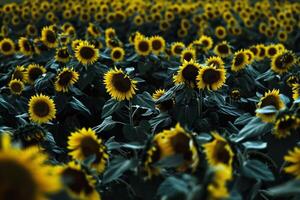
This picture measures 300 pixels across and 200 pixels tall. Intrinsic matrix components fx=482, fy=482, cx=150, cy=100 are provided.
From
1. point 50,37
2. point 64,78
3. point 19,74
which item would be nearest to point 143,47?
point 50,37

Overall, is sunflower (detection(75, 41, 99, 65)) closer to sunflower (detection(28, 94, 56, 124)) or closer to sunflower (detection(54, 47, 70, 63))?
sunflower (detection(54, 47, 70, 63))

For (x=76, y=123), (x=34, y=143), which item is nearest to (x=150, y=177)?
(x=34, y=143)

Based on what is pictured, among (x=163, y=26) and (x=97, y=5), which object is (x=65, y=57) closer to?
(x=163, y=26)

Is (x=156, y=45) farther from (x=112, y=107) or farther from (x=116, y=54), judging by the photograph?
(x=112, y=107)

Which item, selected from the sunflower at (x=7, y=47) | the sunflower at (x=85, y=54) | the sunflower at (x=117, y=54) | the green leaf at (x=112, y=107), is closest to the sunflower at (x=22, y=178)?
the green leaf at (x=112, y=107)

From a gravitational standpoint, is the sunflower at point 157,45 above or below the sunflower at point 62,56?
below

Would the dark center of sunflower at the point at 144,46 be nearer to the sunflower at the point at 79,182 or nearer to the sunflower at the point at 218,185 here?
the sunflower at the point at 79,182

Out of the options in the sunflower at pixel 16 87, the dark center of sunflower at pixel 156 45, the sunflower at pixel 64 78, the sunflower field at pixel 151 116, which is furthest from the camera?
the dark center of sunflower at pixel 156 45
